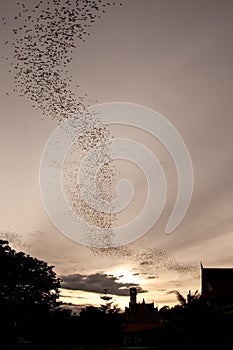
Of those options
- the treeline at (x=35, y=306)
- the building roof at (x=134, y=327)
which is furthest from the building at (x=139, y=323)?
the treeline at (x=35, y=306)

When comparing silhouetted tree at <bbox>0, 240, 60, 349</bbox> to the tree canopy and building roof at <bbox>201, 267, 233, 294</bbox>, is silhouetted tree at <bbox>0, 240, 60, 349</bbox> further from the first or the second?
building roof at <bbox>201, 267, 233, 294</bbox>

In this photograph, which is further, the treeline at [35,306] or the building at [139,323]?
the building at [139,323]

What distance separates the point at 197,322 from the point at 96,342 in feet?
133

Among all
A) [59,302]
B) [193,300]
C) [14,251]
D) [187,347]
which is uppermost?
[14,251]

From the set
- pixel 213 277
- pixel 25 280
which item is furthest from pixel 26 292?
pixel 213 277

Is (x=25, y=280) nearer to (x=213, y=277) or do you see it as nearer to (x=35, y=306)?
(x=35, y=306)

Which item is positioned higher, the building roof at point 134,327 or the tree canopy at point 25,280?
the tree canopy at point 25,280

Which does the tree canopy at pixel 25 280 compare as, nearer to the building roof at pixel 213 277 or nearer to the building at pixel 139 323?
the building at pixel 139 323

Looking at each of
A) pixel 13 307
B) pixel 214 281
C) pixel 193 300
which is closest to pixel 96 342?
pixel 13 307

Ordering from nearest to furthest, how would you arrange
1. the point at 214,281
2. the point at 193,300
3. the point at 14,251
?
the point at 193,300
the point at 214,281
the point at 14,251

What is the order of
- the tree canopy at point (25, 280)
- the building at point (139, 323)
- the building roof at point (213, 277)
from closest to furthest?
the building roof at point (213, 277), the tree canopy at point (25, 280), the building at point (139, 323)

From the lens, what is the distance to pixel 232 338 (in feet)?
80.6

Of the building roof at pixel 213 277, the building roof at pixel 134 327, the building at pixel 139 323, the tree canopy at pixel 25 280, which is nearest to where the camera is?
the building roof at pixel 213 277

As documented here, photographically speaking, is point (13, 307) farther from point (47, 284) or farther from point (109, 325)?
point (109, 325)
